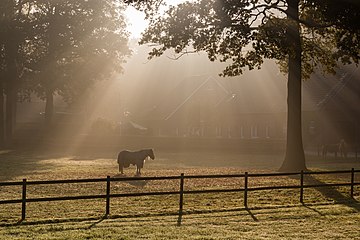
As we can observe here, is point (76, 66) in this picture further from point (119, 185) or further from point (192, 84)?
point (119, 185)

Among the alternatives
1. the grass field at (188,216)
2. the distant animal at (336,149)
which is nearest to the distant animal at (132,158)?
the grass field at (188,216)

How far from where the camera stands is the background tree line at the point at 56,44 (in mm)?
54406

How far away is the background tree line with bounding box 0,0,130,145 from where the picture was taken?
54.4 metres

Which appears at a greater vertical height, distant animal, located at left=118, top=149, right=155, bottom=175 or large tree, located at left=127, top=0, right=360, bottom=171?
large tree, located at left=127, top=0, right=360, bottom=171

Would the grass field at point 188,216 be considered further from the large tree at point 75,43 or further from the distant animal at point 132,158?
the large tree at point 75,43

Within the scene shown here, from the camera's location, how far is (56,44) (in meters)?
55.0

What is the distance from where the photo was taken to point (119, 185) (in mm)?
24719

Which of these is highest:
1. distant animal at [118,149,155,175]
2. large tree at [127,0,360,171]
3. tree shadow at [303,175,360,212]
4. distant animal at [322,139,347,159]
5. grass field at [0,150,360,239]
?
large tree at [127,0,360,171]

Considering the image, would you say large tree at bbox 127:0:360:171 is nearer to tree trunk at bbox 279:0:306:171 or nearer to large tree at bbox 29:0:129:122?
tree trunk at bbox 279:0:306:171

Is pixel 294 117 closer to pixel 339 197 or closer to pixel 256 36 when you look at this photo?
pixel 256 36

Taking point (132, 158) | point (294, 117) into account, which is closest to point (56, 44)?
point (132, 158)

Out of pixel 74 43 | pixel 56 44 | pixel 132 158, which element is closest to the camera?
pixel 132 158

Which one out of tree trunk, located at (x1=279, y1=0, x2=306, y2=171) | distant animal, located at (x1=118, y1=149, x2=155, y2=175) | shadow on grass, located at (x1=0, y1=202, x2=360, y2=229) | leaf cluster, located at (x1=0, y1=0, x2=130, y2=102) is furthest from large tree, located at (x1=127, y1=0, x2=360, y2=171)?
leaf cluster, located at (x1=0, y1=0, x2=130, y2=102)

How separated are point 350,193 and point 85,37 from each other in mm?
39594
